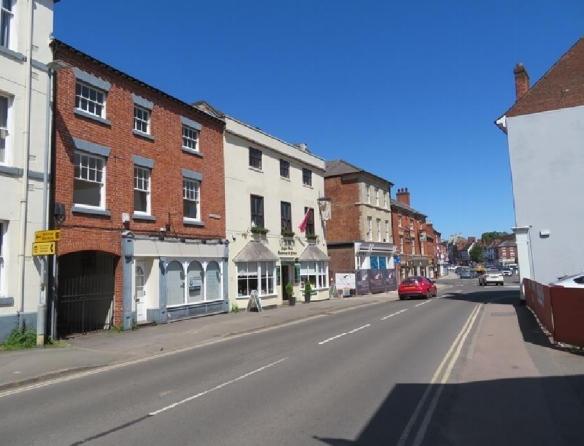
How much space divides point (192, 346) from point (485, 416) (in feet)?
29.3

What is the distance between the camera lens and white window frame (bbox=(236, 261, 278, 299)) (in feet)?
77.3

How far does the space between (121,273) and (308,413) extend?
11.9m

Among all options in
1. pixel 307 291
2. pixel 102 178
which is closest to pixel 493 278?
pixel 307 291

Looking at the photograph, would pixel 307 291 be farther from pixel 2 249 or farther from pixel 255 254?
pixel 2 249

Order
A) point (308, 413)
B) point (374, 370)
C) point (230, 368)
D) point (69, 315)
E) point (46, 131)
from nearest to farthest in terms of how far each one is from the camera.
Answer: point (308, 413) → point (374, 370) → point (230, 368) → point (46, 131) → point (69, 315)

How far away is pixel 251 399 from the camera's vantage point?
7.04m

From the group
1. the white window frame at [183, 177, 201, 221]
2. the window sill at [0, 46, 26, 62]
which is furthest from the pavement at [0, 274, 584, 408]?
the window sill at [0, 46, 26, 62]

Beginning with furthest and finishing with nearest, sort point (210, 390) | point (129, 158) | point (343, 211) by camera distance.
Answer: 1. point (343, 211)
2. point (129, 158)
3. point (210, 390)

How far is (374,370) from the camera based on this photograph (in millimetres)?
8906

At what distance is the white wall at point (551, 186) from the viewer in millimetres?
23297

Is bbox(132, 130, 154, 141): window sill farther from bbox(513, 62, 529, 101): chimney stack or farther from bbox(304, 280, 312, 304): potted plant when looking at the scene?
bbox(513, 62, 529, 101): chimney stack

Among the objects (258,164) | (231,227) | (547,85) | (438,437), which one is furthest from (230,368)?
(547,85)

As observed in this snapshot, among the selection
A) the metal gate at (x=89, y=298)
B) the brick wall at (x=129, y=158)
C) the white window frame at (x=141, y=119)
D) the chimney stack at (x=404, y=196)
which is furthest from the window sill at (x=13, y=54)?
the chimney stack at (x=404, y=196)

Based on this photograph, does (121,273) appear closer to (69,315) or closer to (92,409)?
(69,315)
